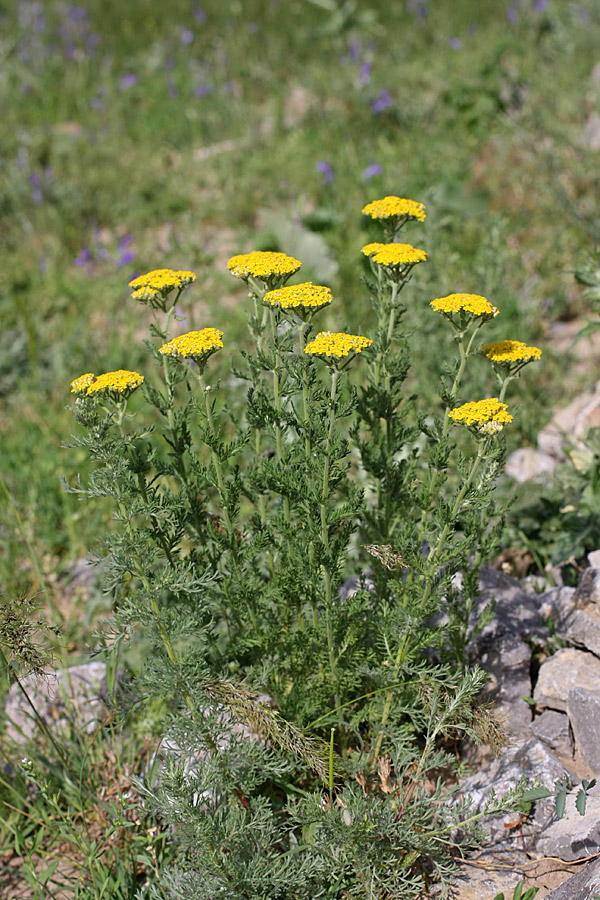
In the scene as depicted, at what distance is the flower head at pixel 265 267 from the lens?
6.29 ft

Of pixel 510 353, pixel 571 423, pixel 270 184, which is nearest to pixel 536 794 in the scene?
pixel 510 353

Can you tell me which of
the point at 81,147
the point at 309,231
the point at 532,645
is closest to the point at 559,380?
the point at 532,645

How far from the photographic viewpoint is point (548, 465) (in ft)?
11.4

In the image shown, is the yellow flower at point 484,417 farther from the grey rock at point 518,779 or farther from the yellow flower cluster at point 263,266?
the grey rock at point 518,779

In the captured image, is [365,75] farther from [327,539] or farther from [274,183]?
[327,539]

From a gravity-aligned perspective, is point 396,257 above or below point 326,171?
above

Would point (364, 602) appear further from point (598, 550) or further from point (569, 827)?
point (598, 550)

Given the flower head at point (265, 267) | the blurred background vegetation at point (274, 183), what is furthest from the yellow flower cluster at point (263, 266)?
the blurred background vegetation at point (274, 183)

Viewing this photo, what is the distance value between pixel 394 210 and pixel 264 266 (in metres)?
0.46

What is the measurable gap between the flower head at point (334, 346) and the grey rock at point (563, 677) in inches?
53.8

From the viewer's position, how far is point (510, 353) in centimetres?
201

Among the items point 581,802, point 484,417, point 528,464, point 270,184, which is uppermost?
point 484,417

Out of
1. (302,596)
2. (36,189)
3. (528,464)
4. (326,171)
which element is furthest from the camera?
(36,189)

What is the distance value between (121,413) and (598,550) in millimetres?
1873
